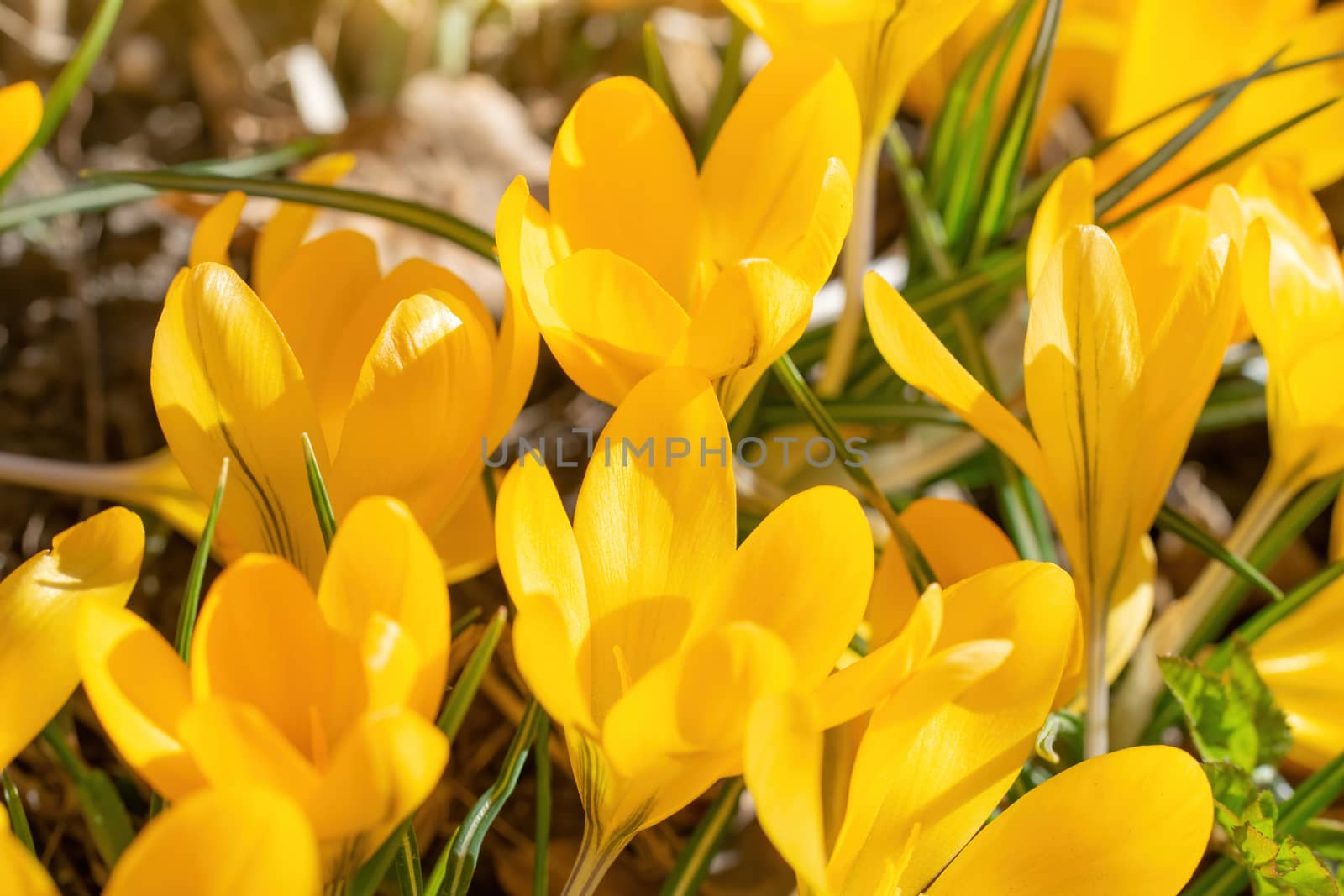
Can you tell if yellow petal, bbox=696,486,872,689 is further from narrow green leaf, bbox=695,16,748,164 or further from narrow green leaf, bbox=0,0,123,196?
narrow green leaf, bbox=0,0,123,196

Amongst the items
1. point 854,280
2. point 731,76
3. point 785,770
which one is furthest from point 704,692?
point 731,76

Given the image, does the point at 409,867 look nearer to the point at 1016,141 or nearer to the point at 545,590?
the point at 545,590

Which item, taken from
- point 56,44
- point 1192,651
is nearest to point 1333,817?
point 1192,651

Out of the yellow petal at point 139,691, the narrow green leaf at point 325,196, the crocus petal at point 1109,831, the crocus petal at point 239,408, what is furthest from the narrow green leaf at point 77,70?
the crocus petal at point 1109,831

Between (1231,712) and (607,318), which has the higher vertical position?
(607,318)

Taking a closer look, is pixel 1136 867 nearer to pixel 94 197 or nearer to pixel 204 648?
pixel 204 648

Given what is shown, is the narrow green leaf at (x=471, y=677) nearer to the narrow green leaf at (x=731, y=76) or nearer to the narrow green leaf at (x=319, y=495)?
the narrow green leaf at (x=319, y=495)

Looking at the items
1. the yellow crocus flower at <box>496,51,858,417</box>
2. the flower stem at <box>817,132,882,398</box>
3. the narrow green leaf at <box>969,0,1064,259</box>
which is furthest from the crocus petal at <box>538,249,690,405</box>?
the narrow green leaf at <box>969,0,1064,259</box>
